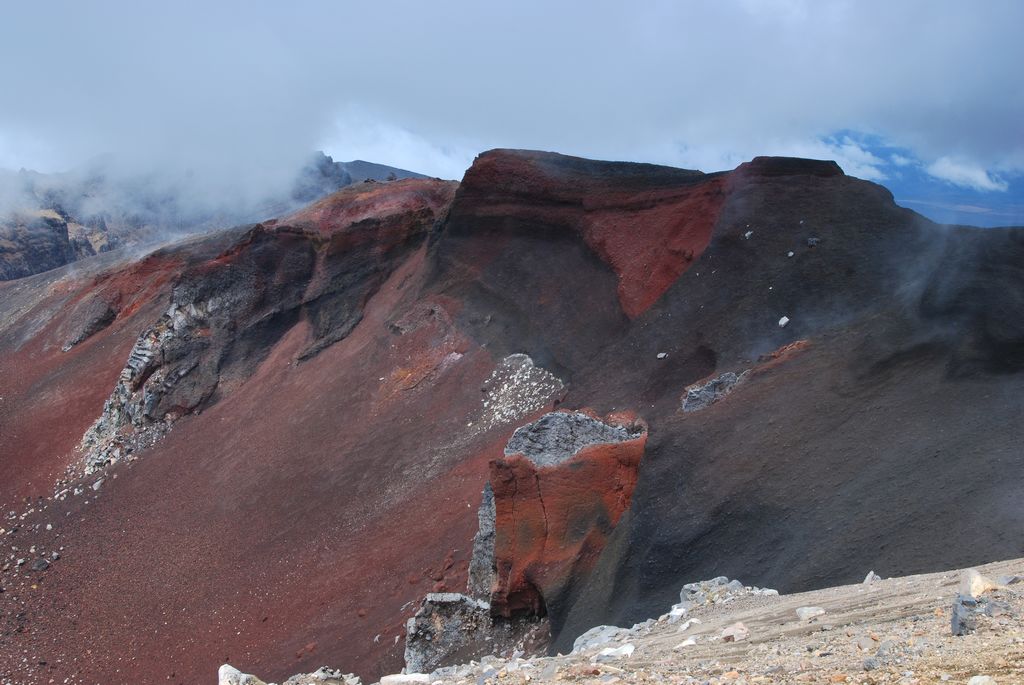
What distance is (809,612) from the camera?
259 inches

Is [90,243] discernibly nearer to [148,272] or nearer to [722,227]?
[148,272]

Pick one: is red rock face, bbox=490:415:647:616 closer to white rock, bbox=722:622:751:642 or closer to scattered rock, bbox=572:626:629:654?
scattered rock, bbox=572:626:629:654

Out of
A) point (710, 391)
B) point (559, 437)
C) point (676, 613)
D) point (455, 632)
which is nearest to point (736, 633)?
point (676, 613)

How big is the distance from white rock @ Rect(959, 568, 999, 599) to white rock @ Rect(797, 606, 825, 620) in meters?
1.16

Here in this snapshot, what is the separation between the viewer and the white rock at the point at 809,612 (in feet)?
21.3

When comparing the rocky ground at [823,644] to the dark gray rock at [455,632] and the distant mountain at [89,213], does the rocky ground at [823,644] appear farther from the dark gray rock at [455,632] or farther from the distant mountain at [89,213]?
the distant mountain at [89,213]

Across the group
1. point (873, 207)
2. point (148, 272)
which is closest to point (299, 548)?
point (873, 207)

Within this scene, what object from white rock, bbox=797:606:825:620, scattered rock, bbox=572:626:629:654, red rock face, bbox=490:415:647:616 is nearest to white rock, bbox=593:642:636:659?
scattered rock, bbox=572:626:629:654

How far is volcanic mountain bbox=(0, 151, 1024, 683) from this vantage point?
10.1 meters

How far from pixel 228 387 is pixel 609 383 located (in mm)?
13795

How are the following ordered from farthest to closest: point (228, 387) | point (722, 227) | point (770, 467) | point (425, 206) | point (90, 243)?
point (90, 243)
point (425, 206)
point (228, 387)
point (722, 227)
point (770, 467)

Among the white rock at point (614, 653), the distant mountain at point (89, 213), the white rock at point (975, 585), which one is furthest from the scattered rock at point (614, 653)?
the distant mountain at point (89, 213)

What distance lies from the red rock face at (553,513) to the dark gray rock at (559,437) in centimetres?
4

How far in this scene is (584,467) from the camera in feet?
40.0
